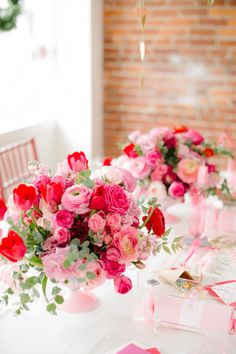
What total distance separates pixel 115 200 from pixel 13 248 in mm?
282

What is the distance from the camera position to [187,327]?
4.25ft

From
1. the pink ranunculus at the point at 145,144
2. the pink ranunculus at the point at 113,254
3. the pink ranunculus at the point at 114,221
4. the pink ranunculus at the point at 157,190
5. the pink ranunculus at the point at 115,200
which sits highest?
the pink ranunculus at the point at 115,200

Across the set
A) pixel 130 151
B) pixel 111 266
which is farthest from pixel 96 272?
pixel 130 151

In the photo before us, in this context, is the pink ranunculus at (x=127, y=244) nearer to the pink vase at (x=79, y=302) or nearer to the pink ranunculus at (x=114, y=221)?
the pink ranunculus at (x=114, y=221)

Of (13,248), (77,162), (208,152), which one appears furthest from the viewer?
(208,152)

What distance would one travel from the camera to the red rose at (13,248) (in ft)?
3.84

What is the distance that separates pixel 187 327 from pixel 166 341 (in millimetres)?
68

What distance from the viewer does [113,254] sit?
1.25 m

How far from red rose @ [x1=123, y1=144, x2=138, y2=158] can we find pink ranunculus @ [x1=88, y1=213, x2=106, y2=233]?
2.76ft

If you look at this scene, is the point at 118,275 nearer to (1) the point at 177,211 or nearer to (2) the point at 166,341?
(2) the point at 166,341

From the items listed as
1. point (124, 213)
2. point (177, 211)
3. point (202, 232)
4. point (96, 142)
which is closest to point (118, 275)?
point (124, 213)

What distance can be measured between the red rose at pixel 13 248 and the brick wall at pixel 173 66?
9.09ft

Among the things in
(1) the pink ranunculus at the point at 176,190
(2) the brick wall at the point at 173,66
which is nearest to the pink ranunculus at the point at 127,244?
(1) the pink ranunculus at the point at 176,190

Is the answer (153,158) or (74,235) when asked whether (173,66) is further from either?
(74,235)
